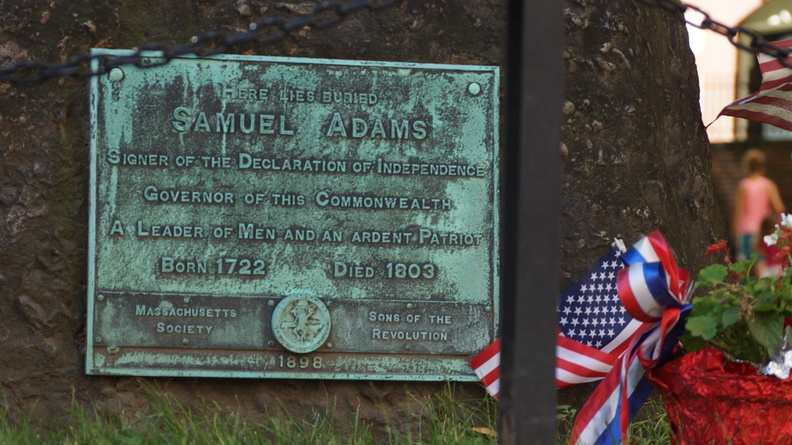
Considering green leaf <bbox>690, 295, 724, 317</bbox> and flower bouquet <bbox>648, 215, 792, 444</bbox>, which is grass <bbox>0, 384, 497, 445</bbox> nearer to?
flower bouquet <bbox>648, 215, 792, 444</bbox>

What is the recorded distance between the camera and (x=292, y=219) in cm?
314

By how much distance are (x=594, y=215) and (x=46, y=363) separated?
1984 mm

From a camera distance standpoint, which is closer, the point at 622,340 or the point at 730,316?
the point at 730,316

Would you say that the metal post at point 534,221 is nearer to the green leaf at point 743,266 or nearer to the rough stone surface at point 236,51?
the green leaf at point 743,266

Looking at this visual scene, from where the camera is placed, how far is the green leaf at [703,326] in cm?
248

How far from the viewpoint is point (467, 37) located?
10.9 feet

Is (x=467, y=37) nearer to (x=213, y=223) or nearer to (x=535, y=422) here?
(x=213, y=223)

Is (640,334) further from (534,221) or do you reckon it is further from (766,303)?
(534,221)

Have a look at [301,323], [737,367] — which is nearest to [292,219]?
[301,323]

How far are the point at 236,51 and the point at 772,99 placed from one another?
2151 millimetres

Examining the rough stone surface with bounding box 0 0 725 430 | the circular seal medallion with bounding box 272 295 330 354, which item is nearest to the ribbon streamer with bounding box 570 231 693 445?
the rough stone surface with bounding box 0 0 725 430

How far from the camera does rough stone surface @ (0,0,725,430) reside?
3.10m

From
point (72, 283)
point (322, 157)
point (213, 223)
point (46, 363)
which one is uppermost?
point (322, 157)

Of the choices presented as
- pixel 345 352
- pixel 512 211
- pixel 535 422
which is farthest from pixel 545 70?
pixel 345 352
